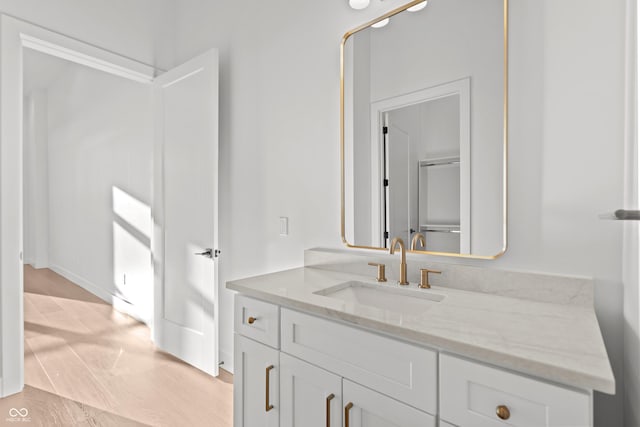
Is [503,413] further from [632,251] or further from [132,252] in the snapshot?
[132,252]

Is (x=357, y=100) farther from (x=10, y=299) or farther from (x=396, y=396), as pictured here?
(x=10, y=299)

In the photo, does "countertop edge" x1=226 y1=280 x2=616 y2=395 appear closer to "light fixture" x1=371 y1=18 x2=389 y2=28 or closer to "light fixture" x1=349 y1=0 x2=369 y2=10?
"light fixture" x1=371 y1=18 x2=389 y2=28

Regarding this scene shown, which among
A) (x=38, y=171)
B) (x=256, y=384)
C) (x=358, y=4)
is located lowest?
(x=256, y=384)

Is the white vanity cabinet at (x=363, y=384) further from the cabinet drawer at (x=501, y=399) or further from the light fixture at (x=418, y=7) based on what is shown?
the light fixture at (x=418, y=7)

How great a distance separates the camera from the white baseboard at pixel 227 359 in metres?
2.36

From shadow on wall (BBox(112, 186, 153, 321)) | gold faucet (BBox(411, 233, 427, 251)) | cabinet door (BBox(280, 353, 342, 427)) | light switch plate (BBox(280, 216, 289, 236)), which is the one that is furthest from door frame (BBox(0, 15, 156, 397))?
gold faucet (BBox(411, 233, 427, 251))

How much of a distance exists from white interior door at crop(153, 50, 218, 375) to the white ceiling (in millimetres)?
2828

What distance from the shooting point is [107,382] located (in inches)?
85.9

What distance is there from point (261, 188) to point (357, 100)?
2.74 feet

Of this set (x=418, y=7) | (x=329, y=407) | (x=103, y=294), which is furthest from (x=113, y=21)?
(x=103, y=294)

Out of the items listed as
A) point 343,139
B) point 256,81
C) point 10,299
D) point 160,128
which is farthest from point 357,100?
point 10,299

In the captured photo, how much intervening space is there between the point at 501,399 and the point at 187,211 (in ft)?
7.17

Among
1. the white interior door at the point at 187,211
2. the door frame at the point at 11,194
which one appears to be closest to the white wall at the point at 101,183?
the white interior door at the point at 187,211

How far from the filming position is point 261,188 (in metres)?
2.18
